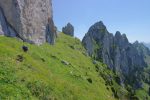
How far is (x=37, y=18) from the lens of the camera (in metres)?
71.4

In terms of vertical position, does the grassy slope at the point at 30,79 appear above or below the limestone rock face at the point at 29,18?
below

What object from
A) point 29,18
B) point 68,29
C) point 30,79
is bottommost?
point 30,79

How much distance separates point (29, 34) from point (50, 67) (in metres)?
12.3

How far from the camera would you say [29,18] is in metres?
66.0

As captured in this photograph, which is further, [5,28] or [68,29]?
[68,29]

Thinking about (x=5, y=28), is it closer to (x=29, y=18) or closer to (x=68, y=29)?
(x=29, y=18)

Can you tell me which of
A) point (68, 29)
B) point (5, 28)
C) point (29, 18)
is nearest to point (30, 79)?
point (5, 28)

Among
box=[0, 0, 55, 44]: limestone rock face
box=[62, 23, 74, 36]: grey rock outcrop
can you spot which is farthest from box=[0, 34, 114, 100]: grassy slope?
box=[62, 23, 74, 36]: grey rock outcrop

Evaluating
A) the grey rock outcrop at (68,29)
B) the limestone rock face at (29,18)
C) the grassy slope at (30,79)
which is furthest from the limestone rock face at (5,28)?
the grey rock outcrop at (68,29)

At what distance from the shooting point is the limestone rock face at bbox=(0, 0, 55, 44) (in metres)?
60.4

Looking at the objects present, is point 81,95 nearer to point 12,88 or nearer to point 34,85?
point 34,85

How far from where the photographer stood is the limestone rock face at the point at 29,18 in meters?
60.4

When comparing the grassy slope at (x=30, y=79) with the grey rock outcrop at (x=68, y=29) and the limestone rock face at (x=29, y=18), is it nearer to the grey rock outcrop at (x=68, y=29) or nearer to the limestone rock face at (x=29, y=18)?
the limestone rock face at (x=29, y=18)

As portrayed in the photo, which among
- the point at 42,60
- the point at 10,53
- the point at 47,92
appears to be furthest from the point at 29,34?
the point at 47,92
